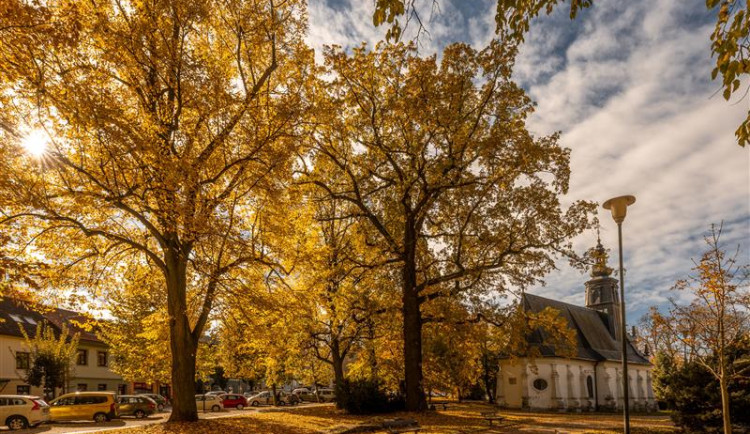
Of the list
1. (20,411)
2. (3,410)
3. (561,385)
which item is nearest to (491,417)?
(20,411)

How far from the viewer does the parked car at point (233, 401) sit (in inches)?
1672

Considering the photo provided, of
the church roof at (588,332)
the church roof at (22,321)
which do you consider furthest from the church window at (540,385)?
the church roof at (22,321)

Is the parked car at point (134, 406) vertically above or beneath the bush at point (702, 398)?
beneath

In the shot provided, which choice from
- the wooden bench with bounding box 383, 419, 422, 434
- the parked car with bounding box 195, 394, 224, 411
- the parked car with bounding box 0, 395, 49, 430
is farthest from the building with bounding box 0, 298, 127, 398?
the wooden bench with bounding box 383, 419, 422, 434

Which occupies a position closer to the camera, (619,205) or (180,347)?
(619,205)

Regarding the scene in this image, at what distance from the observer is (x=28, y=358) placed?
36812 mm

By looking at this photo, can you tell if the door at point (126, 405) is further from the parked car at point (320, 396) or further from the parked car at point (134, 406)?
the parked car at point (320, 396)

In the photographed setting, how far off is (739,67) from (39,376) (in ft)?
140

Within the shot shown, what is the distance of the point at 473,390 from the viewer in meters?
61.8

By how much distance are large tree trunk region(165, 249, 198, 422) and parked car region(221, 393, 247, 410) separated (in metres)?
29.5

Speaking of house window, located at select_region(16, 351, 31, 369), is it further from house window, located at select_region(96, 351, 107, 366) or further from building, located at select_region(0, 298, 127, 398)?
house window, located at select_region(96, 351, 107, 366)

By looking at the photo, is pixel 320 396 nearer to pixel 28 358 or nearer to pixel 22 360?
pixel 28 358

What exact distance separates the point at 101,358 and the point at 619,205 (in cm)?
5137

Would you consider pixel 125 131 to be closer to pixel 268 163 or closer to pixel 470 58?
pixel 268 163
